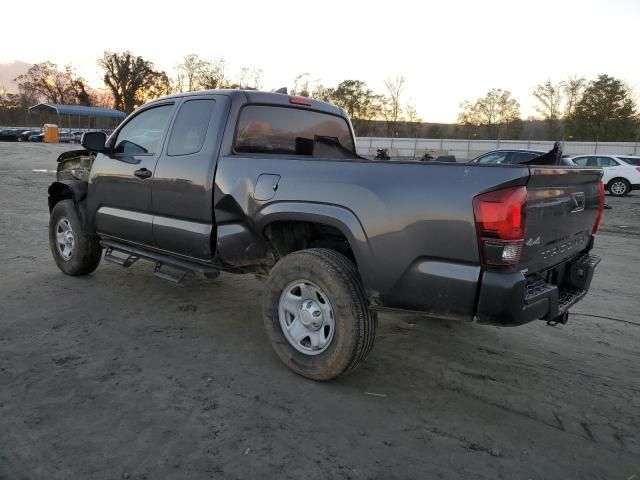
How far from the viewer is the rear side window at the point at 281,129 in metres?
4.09

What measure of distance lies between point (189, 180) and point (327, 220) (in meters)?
1.41

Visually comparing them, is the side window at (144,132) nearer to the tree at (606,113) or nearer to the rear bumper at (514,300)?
the rear bumper at (514,300)

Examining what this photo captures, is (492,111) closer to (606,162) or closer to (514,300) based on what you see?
(606,162)

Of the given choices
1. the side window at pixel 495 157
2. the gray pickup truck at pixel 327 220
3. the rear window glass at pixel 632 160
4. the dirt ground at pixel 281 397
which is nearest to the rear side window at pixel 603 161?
the rear window glass at pixel 632 160

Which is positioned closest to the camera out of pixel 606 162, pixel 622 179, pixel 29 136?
pixel 622 179

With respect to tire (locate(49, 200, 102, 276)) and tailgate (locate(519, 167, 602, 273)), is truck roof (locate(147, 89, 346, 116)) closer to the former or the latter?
tire (locate(49, 200, 102, 276))

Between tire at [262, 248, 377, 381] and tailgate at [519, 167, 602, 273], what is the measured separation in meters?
1.01

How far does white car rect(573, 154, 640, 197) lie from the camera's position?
1877 centimetres

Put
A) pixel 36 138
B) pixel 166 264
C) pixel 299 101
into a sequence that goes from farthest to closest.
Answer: pixel 36 138, pixel 299 101, pixel 166 264

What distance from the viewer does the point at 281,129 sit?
438 centimetres

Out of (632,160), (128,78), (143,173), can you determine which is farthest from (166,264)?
(128,78)

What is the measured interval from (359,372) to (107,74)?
75.5 m

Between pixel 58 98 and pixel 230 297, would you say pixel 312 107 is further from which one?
pixel 58 98

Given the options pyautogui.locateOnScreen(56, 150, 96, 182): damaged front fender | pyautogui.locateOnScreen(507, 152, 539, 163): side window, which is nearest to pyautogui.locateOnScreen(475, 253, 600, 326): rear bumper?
pyautogui.locateOnScreen(56, 150, 96, 182): damaged front fender
